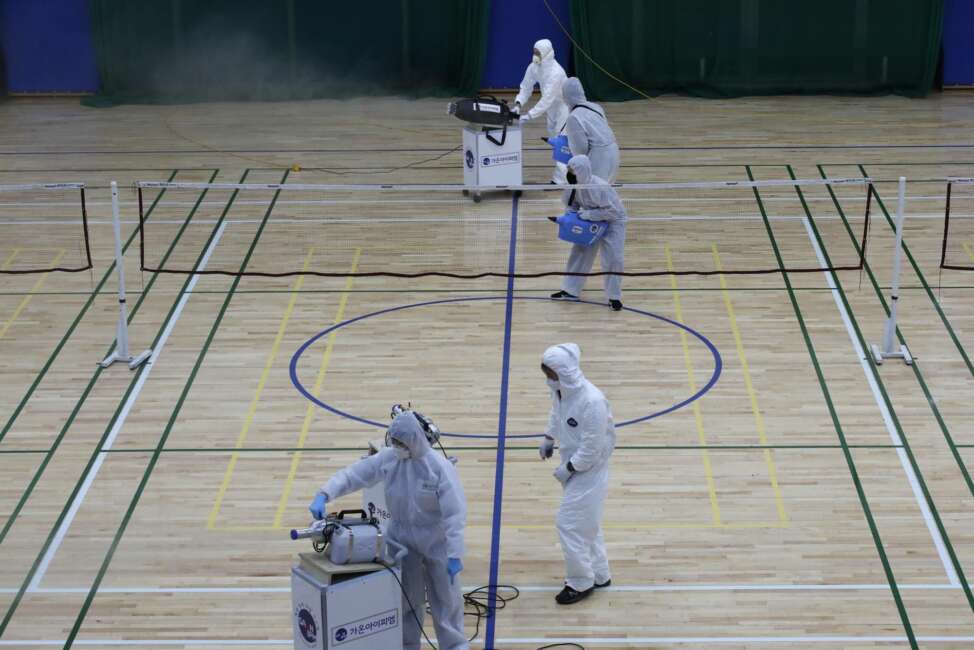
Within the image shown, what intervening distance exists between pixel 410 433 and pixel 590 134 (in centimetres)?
793

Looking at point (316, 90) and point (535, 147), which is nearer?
point (535, 147)

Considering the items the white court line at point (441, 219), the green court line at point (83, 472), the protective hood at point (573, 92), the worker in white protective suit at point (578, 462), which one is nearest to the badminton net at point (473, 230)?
the white court line at point (441, 219)

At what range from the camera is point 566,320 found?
15.1 m

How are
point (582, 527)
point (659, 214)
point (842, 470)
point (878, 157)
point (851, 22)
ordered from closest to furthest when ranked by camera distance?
point (582, 527) < point (842, 470) < point (659, 214) < point (878, 157) < point (851, 22)

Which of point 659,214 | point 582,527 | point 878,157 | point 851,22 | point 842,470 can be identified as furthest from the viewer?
→ point 851,22

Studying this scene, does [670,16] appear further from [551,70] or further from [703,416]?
[703,416]

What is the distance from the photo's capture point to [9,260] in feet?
55.3

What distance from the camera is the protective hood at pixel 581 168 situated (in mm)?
14758

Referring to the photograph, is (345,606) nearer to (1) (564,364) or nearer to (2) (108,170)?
(1) (564,364)

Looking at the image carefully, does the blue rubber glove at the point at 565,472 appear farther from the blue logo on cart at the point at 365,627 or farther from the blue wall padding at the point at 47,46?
the blue wall padding at the point at 47,46

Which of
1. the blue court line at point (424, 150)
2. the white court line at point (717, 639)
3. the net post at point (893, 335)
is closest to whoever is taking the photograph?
the white court line at point (717, 639)

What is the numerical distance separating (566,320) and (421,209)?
13.6 feet

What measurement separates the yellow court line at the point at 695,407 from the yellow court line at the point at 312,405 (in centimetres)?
333

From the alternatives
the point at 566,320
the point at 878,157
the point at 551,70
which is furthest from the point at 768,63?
the point at 566,320
